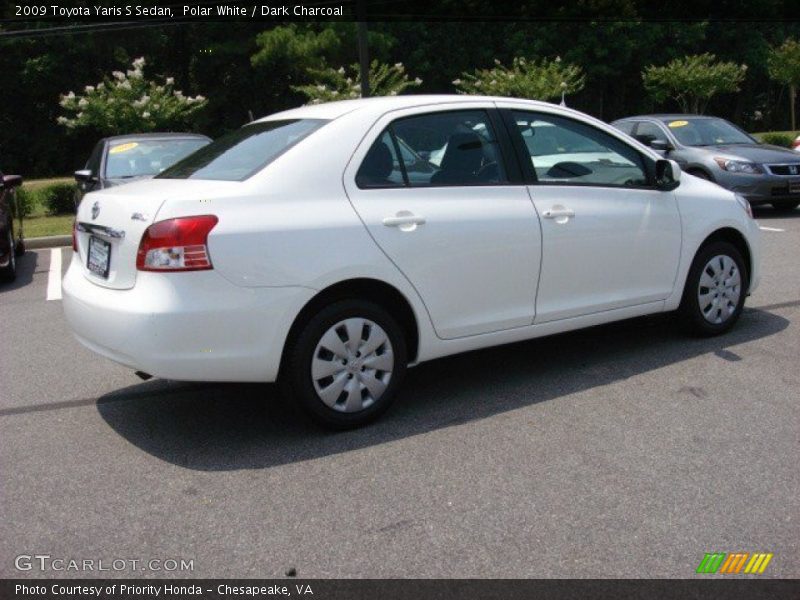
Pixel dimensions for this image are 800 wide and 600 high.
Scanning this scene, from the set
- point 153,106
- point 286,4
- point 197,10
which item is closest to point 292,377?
point 153,106

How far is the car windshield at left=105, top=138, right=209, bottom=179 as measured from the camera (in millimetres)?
9992

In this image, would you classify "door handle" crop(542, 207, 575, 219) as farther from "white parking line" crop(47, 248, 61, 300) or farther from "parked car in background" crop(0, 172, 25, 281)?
"parked car in background" crop(0, 172, 25, 281)

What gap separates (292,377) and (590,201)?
7.04 ft

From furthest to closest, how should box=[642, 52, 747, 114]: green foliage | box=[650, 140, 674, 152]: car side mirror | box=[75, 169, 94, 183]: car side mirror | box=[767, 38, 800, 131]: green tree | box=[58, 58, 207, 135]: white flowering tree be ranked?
box=[767, 38, 800, 131]: green tree, box=[642, 52, 747, 114]: green foliage, box=[58, 58, 207, 135]: white flowering tree, box=[650, 140, 674, 152]: car side mirror, box=[75, 169, 94, 183]: car side mirror

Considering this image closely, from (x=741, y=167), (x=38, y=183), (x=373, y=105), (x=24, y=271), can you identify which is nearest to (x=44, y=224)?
(x=24, y=271)

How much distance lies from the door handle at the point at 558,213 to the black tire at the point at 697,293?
1.22 meters

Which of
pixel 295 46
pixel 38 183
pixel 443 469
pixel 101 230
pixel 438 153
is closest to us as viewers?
pixel 443 469

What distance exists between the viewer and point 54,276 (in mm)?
9883

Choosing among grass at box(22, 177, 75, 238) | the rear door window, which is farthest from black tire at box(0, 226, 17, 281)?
the rear door window

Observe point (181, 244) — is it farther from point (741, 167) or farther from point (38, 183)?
point (38, 183)

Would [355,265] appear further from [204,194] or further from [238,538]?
[238,538]

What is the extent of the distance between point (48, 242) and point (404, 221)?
9.87m

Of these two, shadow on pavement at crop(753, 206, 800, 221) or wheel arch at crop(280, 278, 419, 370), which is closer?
wheel arch at crop(280, 278, 419, 370)

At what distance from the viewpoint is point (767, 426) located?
4270 mm
